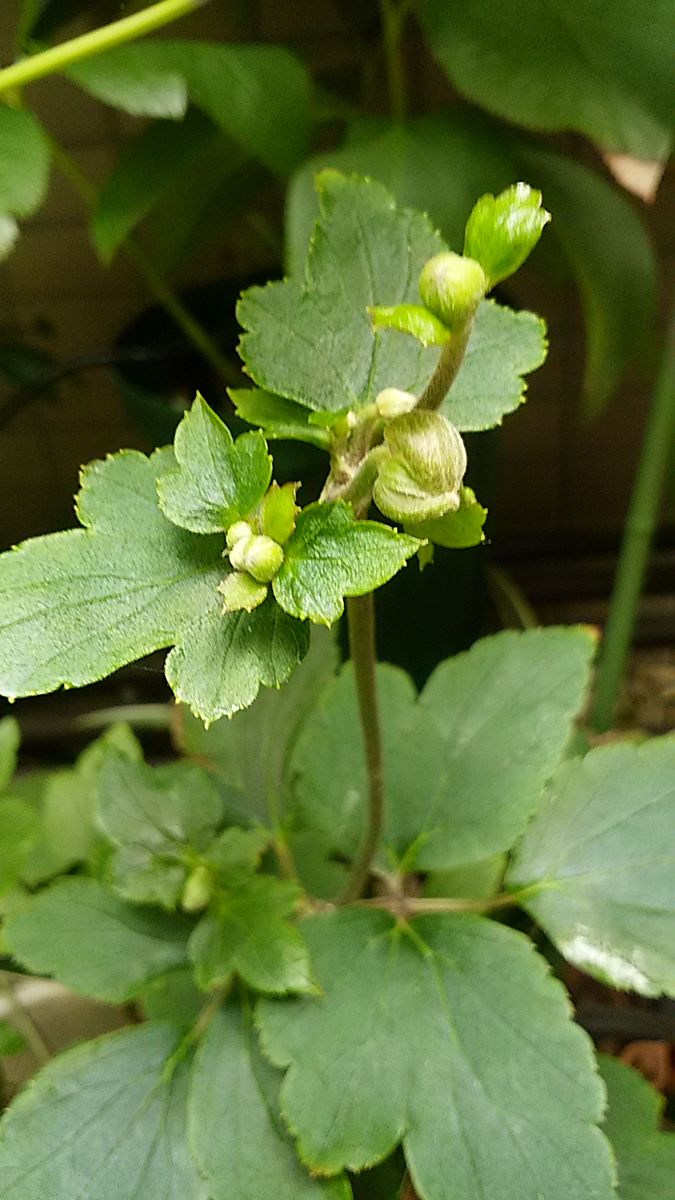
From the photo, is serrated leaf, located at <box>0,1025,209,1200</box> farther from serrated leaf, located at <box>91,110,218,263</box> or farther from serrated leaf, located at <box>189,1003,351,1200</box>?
serrated leaf, located at <box>91,110,218,263</box>

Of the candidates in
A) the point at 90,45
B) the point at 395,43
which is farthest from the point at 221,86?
the point at 395,43

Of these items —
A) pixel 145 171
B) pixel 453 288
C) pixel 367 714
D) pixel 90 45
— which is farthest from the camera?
pixel 145 171

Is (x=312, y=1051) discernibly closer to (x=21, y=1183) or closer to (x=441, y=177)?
(x=21, y=1183)

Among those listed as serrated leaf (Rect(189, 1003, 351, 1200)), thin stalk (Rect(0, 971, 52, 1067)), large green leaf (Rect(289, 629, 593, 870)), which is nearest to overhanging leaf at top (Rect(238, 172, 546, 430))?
large green leaf (Rect(289, 629, 593, 870))

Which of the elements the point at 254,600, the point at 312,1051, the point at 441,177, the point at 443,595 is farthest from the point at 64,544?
the point at 443,595

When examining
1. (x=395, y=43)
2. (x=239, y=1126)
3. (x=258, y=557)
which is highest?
(x=395, y=43)

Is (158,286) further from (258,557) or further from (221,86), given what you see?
(258,557)
